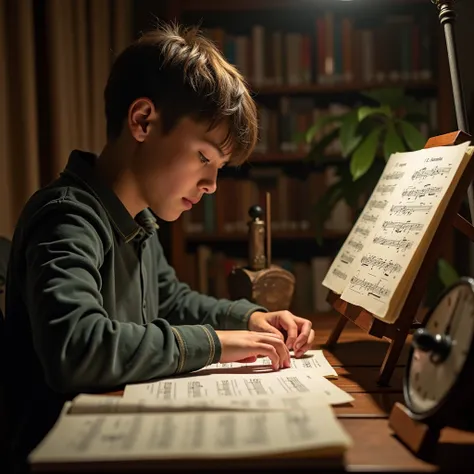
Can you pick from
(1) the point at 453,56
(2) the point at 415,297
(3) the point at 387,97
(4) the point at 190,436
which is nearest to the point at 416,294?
(2) the point at 415,297

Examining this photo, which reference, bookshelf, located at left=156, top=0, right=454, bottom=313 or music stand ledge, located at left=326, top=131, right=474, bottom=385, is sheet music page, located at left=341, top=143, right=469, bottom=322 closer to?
music stand ledge, located at left=326, top=131, right=474, bottom=385

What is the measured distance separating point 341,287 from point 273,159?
148 cm

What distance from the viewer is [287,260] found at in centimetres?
262

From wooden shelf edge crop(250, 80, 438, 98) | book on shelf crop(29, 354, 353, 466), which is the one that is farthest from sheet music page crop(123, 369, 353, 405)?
wooden shelf edge crop(250, 80, 438, 98)

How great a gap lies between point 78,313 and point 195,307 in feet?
1.77

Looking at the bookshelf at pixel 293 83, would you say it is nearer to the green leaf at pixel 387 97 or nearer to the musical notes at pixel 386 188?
the green leaf at pixel 387 97

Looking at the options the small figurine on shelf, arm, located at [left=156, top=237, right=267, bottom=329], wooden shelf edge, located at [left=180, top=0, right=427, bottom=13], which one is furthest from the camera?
wooden shelf edge, located at [left=180, top=0, right=427, bottom=13]

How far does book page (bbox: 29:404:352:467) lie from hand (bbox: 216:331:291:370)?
26 cm

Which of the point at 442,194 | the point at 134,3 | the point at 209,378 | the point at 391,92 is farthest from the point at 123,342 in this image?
the point at 134,3

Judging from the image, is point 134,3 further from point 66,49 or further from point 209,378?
point 209,378

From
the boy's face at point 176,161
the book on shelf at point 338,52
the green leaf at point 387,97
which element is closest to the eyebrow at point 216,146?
the boy's face at point 176,161

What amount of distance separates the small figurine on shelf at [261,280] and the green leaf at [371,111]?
1.81ft

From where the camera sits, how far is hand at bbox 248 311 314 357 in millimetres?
1092

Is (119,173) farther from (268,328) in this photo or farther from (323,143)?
(323,143)
